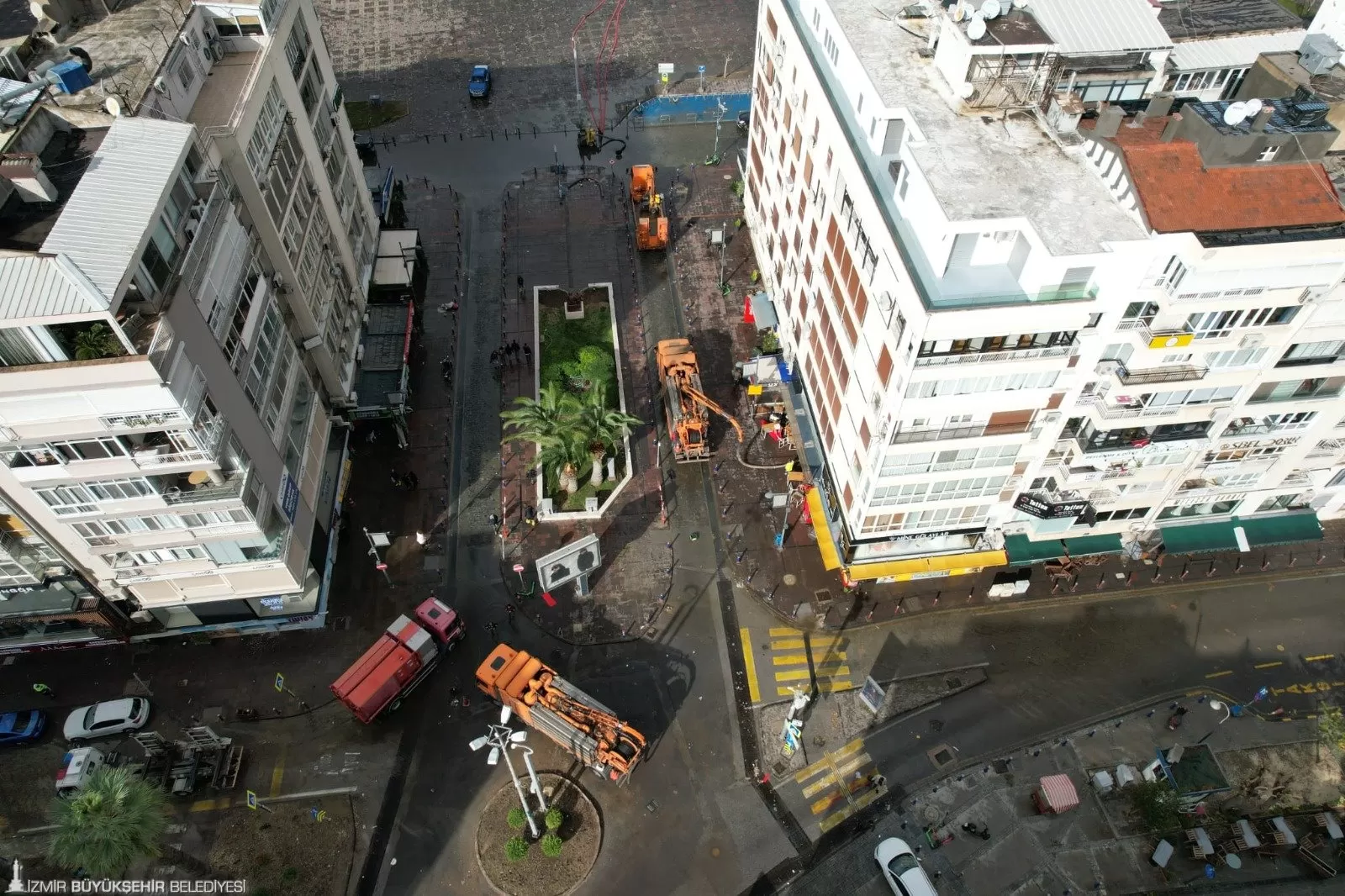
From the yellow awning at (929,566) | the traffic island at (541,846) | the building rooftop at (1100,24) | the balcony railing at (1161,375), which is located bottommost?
the traffic island at (541,846)

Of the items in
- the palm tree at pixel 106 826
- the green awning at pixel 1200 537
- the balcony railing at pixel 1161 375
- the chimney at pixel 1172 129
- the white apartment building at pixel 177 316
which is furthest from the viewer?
the green awning at pixel 1200 537

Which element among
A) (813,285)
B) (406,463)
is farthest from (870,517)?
(406,463)

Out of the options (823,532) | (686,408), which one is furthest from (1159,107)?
(686,408)

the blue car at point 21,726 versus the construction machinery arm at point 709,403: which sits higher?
the construction machinery arm at point 709,403

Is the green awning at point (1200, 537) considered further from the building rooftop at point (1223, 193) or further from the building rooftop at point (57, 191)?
the building rooftop at point (57, 191)

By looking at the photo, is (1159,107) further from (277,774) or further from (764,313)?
(277,774)

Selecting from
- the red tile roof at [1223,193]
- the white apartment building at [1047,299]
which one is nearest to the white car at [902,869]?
the white apartment building at [1047,299]

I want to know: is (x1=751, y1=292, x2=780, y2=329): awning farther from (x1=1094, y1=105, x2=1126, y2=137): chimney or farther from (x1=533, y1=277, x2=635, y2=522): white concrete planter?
(x1=1094, y1=105, x2=1126, y2=137): chimney
